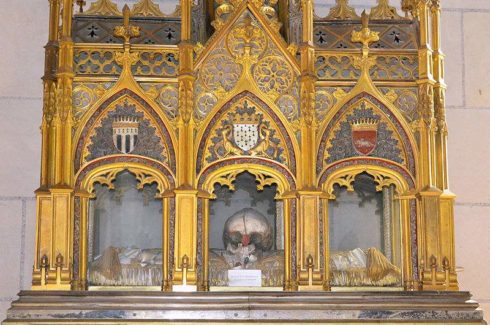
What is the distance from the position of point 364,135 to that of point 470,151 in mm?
2026

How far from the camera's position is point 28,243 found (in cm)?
963

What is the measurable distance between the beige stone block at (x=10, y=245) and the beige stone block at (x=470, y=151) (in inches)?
154

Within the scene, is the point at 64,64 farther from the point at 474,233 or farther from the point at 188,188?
the point at 474,233

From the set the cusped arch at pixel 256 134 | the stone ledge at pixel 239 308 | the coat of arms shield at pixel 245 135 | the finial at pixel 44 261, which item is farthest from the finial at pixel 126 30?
the stone ledge at pixel 239 308

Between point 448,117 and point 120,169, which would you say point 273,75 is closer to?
point 120,169

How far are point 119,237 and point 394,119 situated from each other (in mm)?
2315

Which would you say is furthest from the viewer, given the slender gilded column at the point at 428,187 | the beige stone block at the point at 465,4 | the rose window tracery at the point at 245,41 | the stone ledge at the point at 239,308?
the beige stone block at the point at 465,4

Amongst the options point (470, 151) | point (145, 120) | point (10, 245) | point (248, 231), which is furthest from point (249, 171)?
point (470, 151)

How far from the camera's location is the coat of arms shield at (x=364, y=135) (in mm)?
8367

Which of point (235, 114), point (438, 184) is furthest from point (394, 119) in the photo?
point (235, 114)

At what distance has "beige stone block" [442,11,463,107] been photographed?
10.1 meters

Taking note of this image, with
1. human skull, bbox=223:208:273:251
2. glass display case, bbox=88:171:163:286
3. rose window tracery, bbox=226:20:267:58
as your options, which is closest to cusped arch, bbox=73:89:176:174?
glass display case, bbox=88:171:163:286

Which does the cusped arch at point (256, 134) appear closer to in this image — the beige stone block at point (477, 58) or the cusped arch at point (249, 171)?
the cusped arch at point (249, 171)

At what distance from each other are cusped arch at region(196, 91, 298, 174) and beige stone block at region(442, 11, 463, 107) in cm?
236
